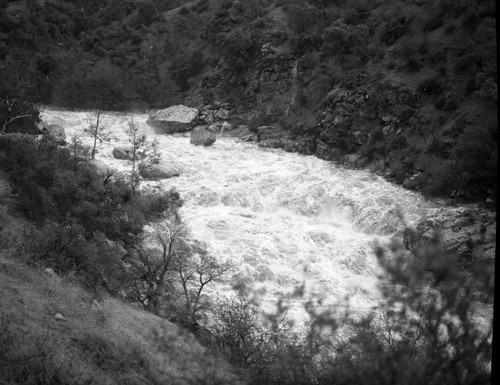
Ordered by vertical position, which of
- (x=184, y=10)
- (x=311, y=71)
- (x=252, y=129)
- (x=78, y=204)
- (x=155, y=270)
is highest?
(x=184, y=10)

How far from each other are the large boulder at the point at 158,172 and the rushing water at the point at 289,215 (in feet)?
1.90

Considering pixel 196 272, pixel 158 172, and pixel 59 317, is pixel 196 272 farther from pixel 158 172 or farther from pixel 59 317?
pixel 158 172

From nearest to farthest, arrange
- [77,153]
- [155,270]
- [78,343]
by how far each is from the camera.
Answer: [78,343] < [155,270] < [77,153]

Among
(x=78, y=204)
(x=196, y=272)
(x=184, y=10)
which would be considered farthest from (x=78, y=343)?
(x=184, y=10)

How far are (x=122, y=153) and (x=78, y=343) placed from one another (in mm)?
24981

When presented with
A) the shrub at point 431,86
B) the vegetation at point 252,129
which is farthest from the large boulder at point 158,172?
the shrub at point 431,86

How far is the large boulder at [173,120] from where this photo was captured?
3916 centimetres

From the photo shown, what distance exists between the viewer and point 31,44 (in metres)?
53.0

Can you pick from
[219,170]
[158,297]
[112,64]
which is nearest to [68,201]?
[158,297]

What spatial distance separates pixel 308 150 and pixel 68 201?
17703 millimetres

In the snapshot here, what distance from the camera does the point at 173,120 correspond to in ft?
129

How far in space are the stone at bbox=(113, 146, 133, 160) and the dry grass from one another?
2051 cm

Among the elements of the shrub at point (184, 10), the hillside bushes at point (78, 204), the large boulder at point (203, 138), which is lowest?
the hillside bushes at point (78, 204)

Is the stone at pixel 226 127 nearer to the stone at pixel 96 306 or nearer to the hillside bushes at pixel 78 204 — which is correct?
the hillside bushes at pixel 78 204
